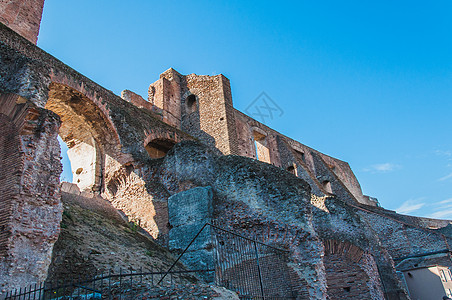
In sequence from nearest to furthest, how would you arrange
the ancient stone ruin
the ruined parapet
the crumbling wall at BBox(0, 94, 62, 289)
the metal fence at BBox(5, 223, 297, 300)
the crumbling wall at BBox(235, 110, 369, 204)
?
1. the crumbling wall at BBox(0, 94, 62, 289)
2. the ancient stone ruin
3. the metal fence at BBox(5, 223, 297, 300)
4. the ruined parapet
5. the crumbling wall at BBox(235, 110, 369, 204)

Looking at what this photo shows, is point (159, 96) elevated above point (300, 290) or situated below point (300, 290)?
above

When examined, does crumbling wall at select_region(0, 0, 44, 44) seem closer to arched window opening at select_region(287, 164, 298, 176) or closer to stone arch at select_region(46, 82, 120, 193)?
stone arch at select_region(46, 82, 120, 193)

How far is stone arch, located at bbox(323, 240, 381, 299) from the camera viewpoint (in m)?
8.92

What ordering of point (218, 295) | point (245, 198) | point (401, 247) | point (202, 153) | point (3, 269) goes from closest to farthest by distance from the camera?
point (3, 269)
point (218, 295)
point (245, 198)
point (202, 153)
point (401, 247)

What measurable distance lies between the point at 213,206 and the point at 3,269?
13.7 feet

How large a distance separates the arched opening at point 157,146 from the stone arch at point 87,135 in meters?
2.07

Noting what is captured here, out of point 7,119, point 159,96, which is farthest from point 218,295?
point 159,96

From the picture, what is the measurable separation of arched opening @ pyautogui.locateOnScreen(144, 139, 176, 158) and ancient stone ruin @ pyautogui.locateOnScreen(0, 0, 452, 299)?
0.05 metres

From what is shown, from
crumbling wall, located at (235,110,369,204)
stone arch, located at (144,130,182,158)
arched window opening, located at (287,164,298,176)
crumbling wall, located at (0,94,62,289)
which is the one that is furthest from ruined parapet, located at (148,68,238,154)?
crumbling wall, located at (0,94,62,289)

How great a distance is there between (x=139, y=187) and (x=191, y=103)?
359 inches

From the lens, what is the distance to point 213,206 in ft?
25.6

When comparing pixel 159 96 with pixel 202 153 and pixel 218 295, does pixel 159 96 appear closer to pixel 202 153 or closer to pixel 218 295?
pixel 202 153

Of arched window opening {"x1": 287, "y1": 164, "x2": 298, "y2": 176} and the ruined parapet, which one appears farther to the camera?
arched window opening {"x1": 287, "y1": 164, "x2": 298, "y2": 176}

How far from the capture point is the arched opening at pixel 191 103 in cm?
1695
